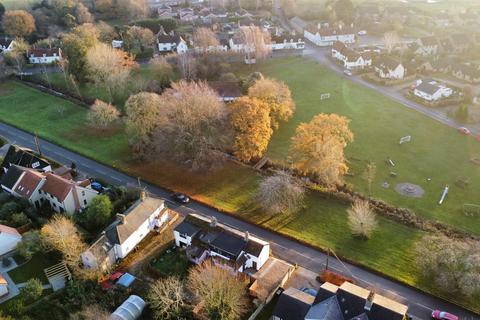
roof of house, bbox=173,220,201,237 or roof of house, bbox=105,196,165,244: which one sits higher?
roof of house, bbox=105,196,165,244

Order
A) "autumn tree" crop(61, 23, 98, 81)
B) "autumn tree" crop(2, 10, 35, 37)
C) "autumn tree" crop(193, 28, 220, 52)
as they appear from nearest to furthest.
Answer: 1. "autumn tree" crop(61, 23, 98, 81)
2. "autumn tree" crop(193, 28, 220, 52)
3. "autumn tree" crop(2, 10, 35, 37)

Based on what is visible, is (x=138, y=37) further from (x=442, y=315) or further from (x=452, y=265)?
(x=442, y=315)

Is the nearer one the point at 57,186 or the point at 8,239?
the point at 8,239

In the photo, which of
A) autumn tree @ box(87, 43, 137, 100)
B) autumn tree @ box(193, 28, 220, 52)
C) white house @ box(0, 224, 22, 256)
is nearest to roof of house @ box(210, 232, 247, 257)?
white house @ box(0, 224, 22, 256)

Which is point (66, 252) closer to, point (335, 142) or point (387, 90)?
point (335, 142)

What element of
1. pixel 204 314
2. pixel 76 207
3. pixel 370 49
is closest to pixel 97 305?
pixel 204 314

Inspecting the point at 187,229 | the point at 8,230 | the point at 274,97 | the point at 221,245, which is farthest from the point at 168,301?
the point at 274,97

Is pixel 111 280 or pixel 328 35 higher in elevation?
pixel 328 35

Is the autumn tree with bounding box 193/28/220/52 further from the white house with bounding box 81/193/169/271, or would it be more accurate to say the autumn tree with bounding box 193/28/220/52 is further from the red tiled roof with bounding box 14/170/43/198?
the white house with bounding box 81/193/169/271

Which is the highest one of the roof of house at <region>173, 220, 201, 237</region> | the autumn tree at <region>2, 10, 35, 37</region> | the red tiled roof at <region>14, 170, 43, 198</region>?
the autumn tree at <region>2, 10, 35, 37</region>
